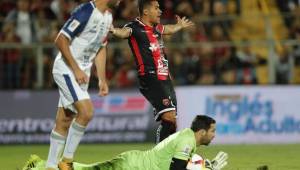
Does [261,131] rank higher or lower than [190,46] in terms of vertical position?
lower

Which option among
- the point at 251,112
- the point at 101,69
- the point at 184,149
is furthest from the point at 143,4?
the point at 251,112

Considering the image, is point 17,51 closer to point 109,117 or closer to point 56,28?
point 56,28

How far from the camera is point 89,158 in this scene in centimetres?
1482

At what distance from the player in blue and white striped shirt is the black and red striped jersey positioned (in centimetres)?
205

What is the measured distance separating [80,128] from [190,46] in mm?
9695

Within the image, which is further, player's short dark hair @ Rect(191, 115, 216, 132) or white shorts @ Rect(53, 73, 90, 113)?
player's short dark hair @ Rect(191, 115, 216, 132)

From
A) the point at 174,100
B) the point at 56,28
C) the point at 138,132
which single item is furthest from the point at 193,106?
the point at 174,100

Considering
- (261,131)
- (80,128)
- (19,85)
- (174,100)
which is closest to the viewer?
(80,128)

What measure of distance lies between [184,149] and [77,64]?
160 cm

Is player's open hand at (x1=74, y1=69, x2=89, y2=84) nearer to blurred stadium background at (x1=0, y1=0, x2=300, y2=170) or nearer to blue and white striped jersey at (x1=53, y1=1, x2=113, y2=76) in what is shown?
blue and white striped jersey at (x1=53, y1=1, x2=113, y2=76)

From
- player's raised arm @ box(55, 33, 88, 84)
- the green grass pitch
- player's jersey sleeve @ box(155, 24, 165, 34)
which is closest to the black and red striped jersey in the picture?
player's jersey sleeve @ box(155, 24, 165, 34)

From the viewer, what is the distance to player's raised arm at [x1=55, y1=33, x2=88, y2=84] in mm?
9773

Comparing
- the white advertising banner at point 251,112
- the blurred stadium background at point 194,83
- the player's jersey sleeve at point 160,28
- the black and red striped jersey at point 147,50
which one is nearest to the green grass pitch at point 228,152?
the blurred stadium background at point 194,83

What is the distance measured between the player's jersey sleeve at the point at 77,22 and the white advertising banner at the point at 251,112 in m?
9.10
